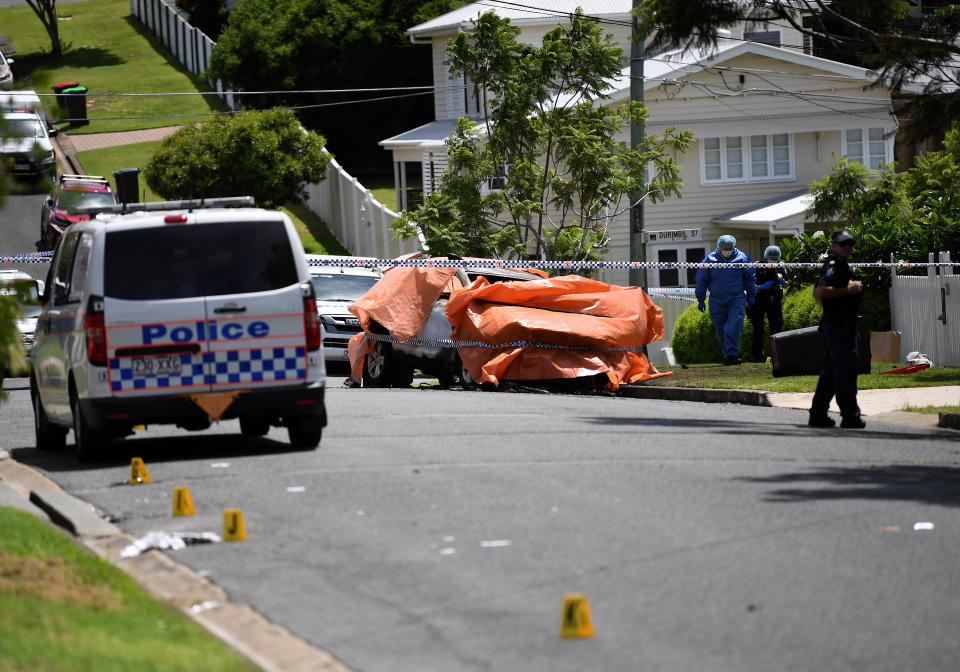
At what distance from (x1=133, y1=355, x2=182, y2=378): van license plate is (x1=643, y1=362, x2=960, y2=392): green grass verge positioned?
26.5ft

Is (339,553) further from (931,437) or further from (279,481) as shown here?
(931,437)

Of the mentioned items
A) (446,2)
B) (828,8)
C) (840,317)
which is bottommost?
(840,317)

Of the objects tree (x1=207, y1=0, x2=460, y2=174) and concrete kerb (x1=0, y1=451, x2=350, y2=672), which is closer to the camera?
concrete kerb (x1=0, y1=451, x2=350, y2=672)

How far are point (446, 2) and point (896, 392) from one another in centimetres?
4390

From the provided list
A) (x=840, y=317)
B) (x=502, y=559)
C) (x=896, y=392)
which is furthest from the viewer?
(x=896, y=392)

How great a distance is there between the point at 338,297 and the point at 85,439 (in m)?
12.9

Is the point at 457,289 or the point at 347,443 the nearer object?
the point at 347,443

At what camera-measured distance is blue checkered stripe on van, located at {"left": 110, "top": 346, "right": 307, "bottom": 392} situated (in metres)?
10.9

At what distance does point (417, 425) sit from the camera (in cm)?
1307

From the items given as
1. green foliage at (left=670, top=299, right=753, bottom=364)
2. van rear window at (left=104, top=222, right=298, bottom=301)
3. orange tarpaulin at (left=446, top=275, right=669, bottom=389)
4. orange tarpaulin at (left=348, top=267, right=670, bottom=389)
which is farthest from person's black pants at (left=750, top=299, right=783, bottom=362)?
van rear window at (left=104, top=222, right=298, bottom=301)

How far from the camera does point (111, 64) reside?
7912 centimetres

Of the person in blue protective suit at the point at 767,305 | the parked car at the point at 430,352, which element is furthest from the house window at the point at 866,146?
the parked car at the point at 430,352

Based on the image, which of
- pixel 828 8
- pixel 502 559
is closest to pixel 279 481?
pixel 502 559

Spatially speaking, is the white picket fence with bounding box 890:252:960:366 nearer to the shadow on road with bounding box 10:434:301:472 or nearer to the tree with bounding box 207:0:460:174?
the shadow on road with bounding box 10:434:301:472
